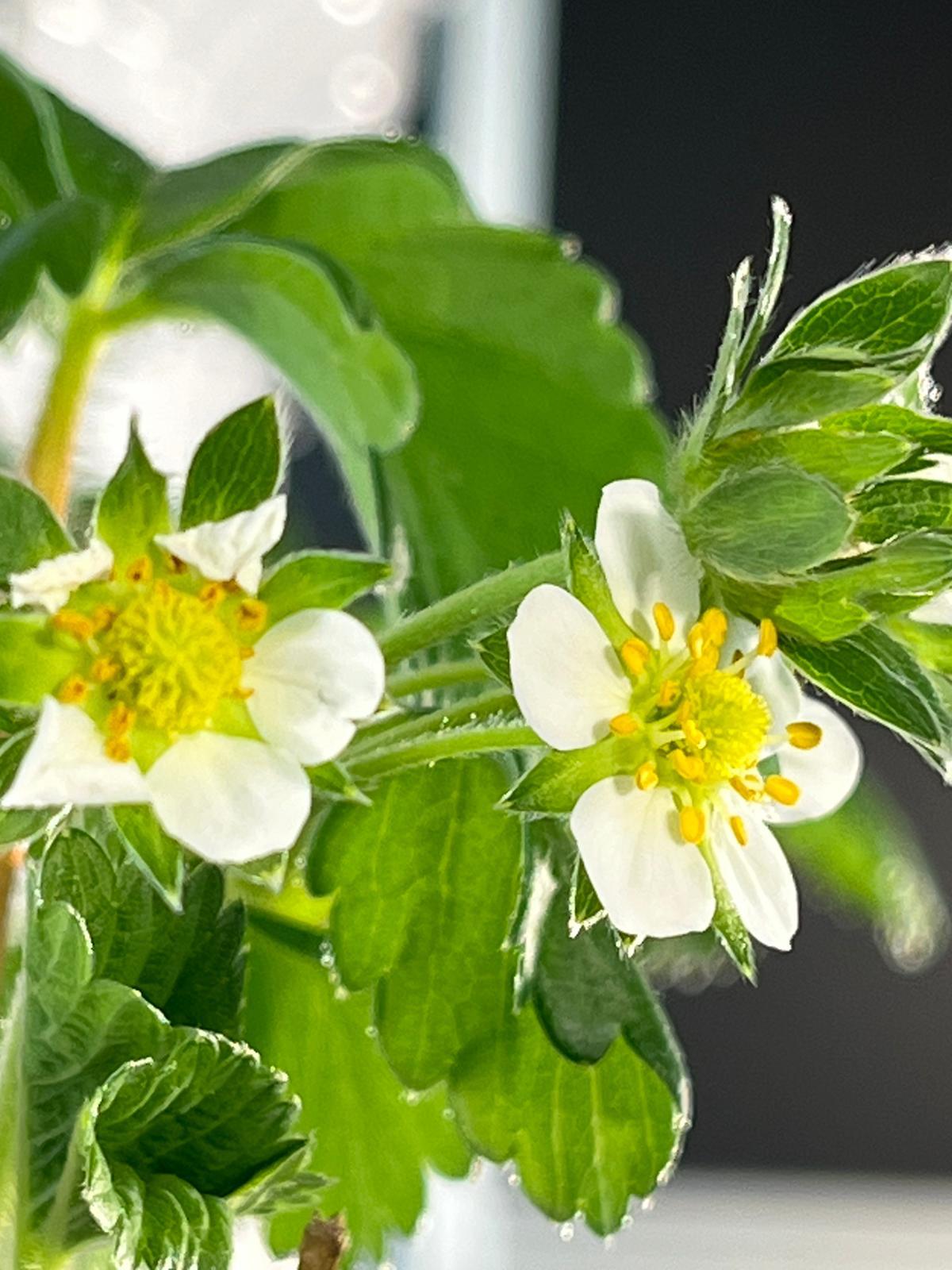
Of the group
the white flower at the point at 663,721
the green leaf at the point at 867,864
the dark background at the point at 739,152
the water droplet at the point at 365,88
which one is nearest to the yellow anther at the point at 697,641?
the white flower at the point at 663,721

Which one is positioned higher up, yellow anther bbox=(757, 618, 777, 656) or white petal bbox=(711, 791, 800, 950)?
yellow anther bbox=(757, 618, 777, 656)

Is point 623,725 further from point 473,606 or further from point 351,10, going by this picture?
point 351,10

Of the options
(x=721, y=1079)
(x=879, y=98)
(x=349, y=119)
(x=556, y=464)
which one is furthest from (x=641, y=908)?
(x=879, y=98)

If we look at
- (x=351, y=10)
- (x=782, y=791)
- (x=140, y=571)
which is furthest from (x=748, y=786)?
(x=351, y=10)

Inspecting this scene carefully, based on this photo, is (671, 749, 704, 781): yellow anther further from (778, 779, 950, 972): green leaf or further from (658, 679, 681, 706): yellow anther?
(778, 779, 950, 972): green leaf

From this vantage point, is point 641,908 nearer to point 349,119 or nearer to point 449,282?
point 449,282

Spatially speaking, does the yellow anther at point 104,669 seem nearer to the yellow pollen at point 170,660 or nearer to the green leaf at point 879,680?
the yellow pollen at point 170,660

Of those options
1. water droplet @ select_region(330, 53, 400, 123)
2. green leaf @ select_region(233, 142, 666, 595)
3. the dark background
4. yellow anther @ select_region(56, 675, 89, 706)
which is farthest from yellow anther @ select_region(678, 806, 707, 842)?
water droplet @ select_region(330, 53, 400, 123)
